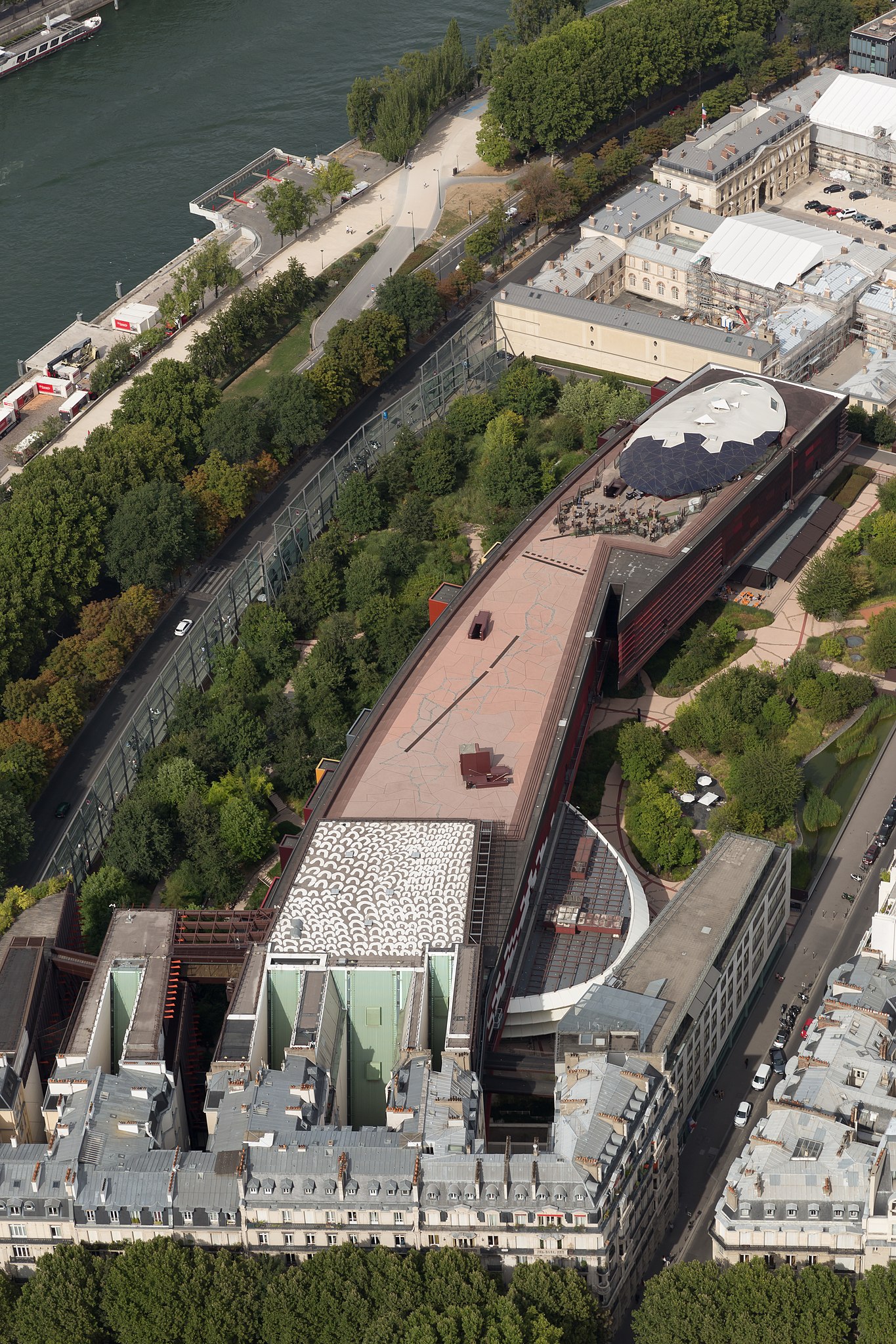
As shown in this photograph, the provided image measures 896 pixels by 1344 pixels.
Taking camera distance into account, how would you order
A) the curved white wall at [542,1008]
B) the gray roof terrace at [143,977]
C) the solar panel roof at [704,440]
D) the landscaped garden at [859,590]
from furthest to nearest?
the solar panel roof at [704,440] < the landscaped garden at [859,590] < the curved white wall at [542,1008] < the gray roof terrace at [143,977]

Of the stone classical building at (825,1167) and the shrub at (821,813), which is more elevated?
the stone classical building at (825,1167)

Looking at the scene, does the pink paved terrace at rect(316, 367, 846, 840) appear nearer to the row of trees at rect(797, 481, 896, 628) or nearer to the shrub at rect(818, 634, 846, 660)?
the row of trees at rect(797, 481, 896, 628)

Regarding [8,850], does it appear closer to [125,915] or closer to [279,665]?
[125,915]

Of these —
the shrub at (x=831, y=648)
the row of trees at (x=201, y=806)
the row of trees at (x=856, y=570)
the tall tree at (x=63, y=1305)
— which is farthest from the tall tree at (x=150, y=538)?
the tall tree at (x=63, y=1305)

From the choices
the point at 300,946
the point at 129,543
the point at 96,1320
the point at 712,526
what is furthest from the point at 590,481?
the point at 96,1320

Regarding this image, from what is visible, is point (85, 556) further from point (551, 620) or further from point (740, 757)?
point (740, 757)

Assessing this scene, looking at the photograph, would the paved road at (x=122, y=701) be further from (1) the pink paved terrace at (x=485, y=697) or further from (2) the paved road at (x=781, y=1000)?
(2) the paved road at (x=781, y=1000)
